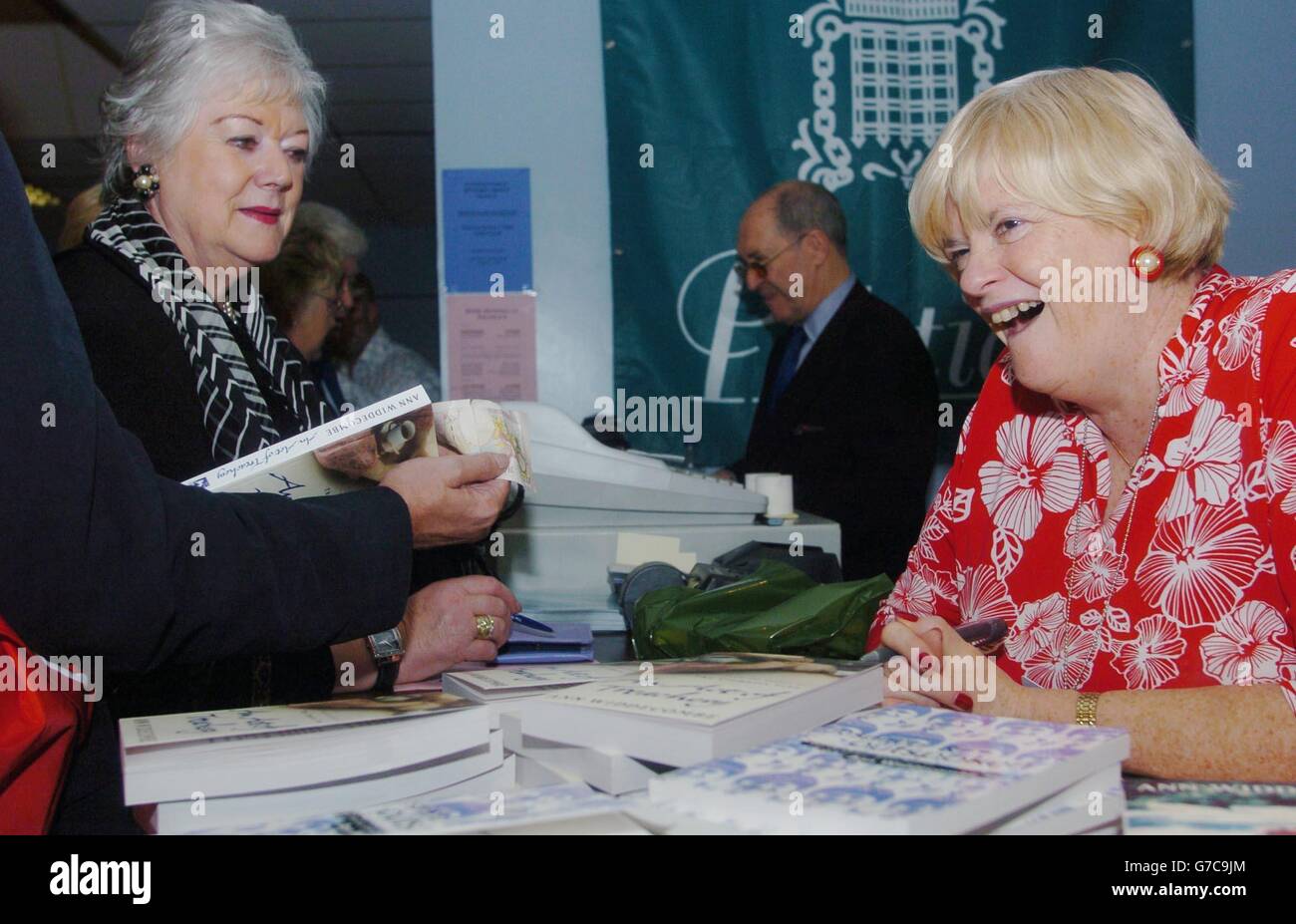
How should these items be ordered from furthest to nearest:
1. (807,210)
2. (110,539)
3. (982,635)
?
(807,210) → (982,635) → (110,539)

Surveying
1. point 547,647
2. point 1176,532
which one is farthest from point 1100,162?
point 547,647

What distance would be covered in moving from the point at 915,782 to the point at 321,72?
5562 millimetres

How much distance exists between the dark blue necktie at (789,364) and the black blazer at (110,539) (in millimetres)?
2565

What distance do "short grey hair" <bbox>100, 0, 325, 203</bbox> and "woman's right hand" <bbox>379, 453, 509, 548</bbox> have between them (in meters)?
0.82

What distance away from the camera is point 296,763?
78 cm

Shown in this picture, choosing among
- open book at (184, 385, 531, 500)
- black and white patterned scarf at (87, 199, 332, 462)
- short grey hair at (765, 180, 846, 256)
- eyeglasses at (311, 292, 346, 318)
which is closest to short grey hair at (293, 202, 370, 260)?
eyeglasses at (311, 292, 346, 318)

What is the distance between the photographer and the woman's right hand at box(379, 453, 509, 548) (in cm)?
121

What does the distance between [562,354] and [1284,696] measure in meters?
2.70

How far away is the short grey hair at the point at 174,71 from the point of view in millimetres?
1660

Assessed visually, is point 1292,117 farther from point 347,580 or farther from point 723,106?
point 347,580

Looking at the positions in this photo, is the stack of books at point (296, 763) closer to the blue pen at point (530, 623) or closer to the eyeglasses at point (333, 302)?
the blue pen at point (530, 623)

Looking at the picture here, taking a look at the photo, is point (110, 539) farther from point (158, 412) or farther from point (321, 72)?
point (321, 72)
